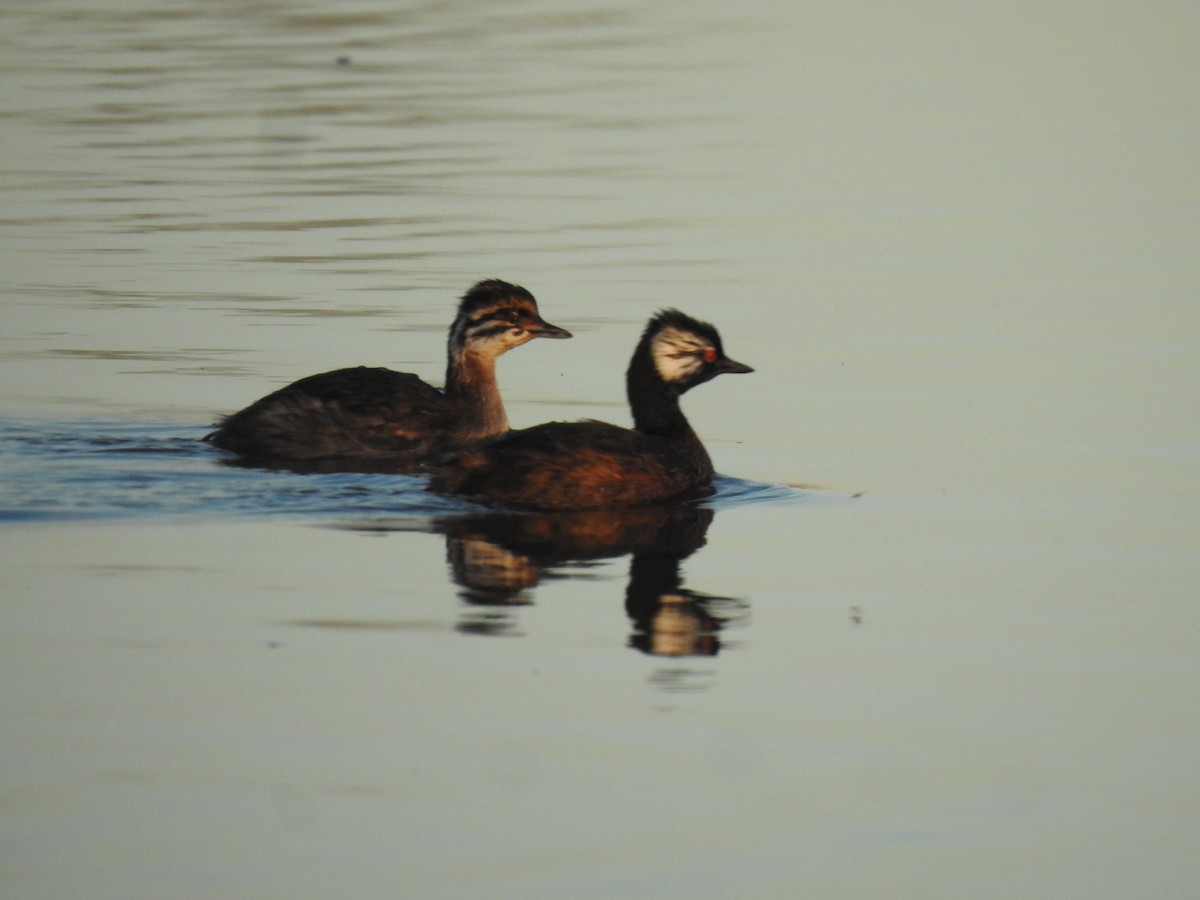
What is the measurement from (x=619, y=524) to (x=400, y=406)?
2.70m

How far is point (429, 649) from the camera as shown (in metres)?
9.19

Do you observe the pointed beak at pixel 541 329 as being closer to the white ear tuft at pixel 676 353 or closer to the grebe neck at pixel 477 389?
the grebe neck at pixel 477 389

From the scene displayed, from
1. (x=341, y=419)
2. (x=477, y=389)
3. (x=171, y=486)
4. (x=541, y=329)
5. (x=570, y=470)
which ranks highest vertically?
(x=541, y=329)

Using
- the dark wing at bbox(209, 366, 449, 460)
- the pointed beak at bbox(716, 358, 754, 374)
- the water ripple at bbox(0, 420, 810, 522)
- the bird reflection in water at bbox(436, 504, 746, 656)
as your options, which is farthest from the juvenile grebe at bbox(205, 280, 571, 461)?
the bird reflection in water at bbox(436, 504, 746, 656)

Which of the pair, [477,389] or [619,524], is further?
[477,389]

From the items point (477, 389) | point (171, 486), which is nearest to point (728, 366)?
point (477, 389)

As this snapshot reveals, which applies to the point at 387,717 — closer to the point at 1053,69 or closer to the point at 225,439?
the point at 225,439

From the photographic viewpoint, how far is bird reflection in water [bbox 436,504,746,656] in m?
9.67

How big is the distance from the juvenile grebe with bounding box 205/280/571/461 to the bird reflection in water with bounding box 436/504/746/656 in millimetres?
2216

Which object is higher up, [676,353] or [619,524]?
[676,353]

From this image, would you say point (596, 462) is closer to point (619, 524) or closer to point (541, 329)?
point (619, 524)

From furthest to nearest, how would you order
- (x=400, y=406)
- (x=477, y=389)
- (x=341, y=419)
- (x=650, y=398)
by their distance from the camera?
(x=477, y=389), (x=400, y=406), (x=341, y=419), (x=650, y=398)

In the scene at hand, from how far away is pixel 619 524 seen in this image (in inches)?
493

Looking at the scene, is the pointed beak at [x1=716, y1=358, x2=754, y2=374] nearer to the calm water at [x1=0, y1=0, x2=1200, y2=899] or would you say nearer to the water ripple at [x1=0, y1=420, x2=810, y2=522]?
the calm water at [x1=0, y1=0, x2=1200, y2=899]
